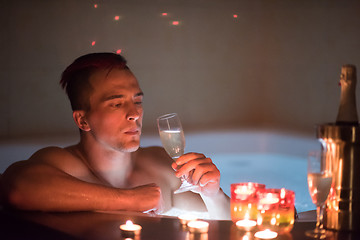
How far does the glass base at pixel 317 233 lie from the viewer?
134 centimetres

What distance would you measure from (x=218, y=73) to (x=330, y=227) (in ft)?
19.5

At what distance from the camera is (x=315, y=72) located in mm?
6535

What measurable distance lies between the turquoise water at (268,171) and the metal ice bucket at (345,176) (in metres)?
3.10

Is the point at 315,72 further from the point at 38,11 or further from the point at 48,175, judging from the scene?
the point at 48,175

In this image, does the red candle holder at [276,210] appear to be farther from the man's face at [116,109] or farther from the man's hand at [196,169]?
the man's face at [116,109]

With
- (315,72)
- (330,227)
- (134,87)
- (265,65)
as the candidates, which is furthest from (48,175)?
(265,65)

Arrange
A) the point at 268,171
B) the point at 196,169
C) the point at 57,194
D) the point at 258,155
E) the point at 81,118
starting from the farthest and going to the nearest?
the point at 258,155, the point at 268,171, the point at 81,118, the point at 196,169, the point at 57,194

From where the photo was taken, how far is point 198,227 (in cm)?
137

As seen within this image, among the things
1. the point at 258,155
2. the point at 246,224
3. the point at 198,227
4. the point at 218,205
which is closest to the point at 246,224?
the point at 246,224

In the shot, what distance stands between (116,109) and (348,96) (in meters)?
1.01

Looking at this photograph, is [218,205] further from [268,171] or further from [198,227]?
[268,171]

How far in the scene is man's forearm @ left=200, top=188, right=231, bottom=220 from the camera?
2.07 metres

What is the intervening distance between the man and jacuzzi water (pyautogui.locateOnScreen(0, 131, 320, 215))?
7.67ft

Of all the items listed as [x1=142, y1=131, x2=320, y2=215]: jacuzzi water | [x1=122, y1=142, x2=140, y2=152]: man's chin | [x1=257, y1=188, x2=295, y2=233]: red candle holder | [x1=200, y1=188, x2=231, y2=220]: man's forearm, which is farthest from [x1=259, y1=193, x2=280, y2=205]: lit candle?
[x1=142, y1=131, x2=320, y2=215]: jacuzzi water
